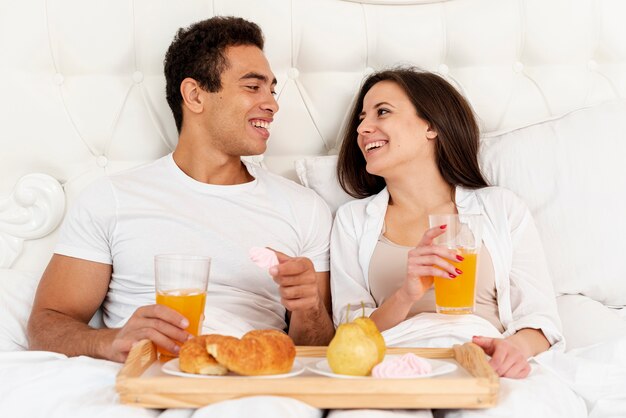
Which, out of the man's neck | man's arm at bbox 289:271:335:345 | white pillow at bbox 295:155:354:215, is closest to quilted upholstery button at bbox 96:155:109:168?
the man's neck

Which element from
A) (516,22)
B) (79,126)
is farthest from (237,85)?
(516,22)

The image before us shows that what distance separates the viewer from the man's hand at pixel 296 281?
4.84 ft

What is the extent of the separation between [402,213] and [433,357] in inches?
23.0

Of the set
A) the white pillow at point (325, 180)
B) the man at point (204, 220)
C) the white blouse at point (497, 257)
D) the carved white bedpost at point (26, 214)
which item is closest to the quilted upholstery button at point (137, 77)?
the man at point (204, 220)

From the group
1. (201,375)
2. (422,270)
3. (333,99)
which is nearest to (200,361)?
(201,375)

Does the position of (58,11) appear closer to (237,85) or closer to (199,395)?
(237,85)

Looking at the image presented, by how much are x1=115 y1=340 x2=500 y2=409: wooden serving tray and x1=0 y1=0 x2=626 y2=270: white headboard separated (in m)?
1.03

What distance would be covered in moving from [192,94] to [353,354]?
1057 millimetres

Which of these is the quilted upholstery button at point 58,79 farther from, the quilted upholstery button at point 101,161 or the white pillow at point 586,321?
the white pillow at point 586,321

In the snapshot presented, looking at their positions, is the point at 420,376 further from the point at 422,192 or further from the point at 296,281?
the point at 422,192

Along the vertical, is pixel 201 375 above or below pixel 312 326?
above

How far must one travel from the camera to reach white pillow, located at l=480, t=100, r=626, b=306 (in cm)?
196

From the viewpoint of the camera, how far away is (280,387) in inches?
47.4

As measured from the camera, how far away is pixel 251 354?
1.22 metres
